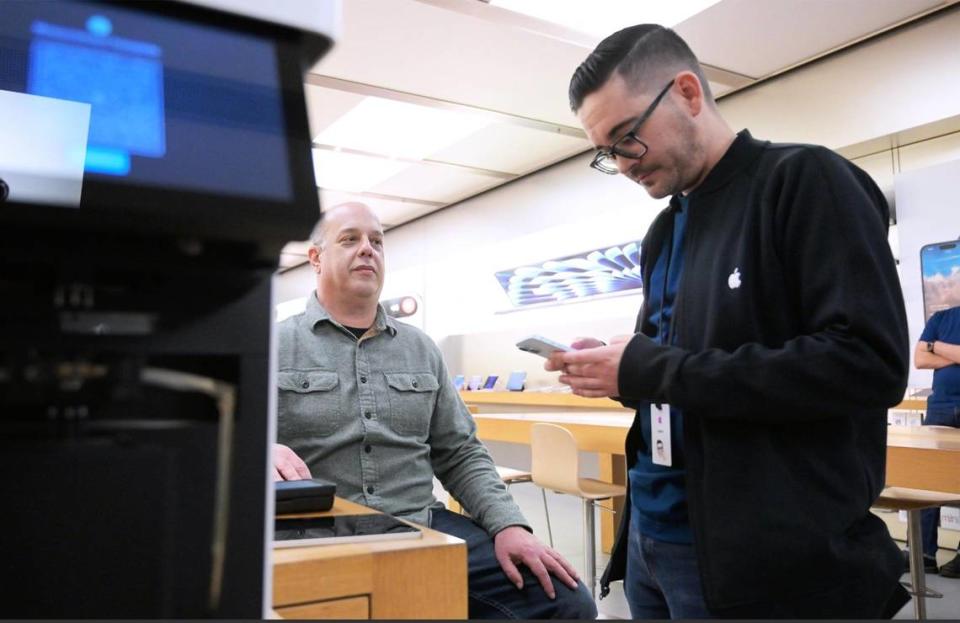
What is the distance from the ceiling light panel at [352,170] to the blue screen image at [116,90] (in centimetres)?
437

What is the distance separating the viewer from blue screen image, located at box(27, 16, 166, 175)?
401mm

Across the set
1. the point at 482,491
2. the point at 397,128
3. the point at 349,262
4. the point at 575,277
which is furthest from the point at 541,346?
the point at 575,277

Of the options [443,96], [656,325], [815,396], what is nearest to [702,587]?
[815,396]

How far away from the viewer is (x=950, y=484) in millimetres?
1833

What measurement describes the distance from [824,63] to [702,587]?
3.40m

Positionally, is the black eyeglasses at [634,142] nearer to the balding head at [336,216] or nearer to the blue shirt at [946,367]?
the balding head at [336,216]

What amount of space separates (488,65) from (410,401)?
2.38 m

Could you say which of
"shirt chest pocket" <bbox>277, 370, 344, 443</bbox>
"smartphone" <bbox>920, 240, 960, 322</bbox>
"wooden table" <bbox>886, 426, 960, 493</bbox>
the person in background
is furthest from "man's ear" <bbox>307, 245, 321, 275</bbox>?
"smartphone" <bbox>920, 240, 960, 322</bbox>

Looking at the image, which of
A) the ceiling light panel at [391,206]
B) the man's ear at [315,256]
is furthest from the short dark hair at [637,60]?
the ceiling light panel at [391,206]

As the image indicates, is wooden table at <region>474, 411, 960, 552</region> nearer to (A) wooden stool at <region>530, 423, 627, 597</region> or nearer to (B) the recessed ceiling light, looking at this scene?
(A) wooden stool at <region>530, 423, 627, 597</region>

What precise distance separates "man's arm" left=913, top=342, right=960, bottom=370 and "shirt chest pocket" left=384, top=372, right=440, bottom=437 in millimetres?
2633

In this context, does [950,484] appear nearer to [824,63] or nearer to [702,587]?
[702,587]

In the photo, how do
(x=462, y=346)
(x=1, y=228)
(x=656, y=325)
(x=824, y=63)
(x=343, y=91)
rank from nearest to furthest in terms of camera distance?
(x=1, y=228) → (x=656, y=325) → (x=824, y=63) → (x=343, y=91) → (x=462, y=346)

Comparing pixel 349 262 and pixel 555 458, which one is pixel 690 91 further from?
pixel 555 458
